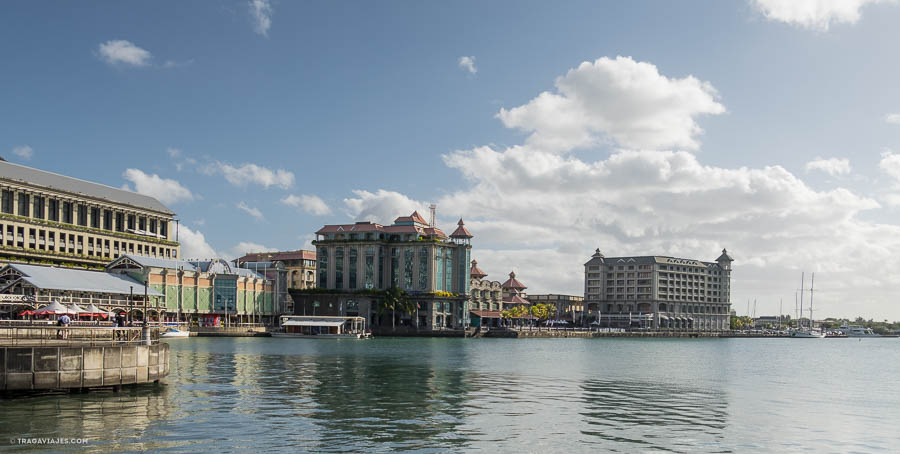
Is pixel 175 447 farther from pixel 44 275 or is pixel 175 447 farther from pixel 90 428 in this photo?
pixel 44 275

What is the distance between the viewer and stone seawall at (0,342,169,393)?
4912cm

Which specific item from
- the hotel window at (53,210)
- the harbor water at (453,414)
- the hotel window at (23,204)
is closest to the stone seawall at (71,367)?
the harbor water at (453,414)

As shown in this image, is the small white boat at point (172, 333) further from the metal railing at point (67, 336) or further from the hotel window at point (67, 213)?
the metal railing at point (67, 336)

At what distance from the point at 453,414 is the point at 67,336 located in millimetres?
26815

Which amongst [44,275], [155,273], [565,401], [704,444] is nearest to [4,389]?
[565,401]

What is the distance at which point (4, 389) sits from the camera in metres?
48.9

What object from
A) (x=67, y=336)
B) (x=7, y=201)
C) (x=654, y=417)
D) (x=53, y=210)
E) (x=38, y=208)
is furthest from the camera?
(x=53, y=210)

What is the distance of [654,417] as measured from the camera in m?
51.3

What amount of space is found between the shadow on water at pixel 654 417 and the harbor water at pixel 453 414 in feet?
0.37

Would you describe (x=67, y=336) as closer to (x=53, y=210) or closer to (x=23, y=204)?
(x=23, y=204)

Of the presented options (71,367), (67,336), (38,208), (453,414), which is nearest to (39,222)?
(38,208)

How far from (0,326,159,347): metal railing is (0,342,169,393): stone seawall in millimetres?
1540

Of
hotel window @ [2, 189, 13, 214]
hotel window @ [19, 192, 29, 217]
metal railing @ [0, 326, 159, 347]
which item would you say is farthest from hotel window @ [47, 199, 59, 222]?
metal railing @ [0, 326, 159, 347]

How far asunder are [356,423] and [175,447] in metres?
A: 11.2
